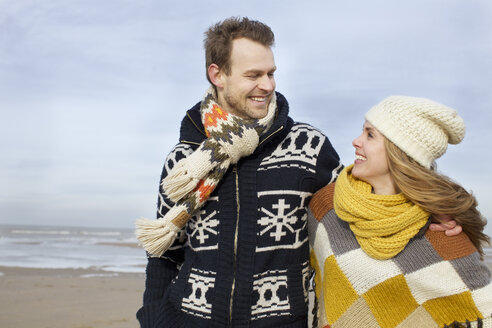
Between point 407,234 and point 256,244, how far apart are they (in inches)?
27.3

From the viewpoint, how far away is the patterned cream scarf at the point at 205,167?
240 cm

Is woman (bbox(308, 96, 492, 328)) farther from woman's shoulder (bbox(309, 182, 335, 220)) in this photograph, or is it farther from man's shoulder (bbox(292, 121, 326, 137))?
man's shoulder (bbox(292, 121, 326, 137))

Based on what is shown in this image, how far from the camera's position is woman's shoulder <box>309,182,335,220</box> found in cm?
239

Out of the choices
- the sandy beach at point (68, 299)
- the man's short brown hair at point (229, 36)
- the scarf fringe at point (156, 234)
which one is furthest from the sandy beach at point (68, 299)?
the man's short brown hair at point (229, 36)

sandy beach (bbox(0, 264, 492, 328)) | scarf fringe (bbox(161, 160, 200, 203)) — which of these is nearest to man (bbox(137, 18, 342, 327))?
scarf fringe (bbox(161, 160, 200, 203))

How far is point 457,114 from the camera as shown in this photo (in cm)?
217

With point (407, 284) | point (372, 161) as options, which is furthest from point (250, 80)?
point (407, 284)

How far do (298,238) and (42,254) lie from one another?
12.6 metres

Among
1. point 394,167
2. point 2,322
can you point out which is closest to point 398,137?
point 394,167

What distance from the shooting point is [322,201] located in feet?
7.92

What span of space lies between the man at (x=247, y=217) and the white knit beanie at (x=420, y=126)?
46 centimetres

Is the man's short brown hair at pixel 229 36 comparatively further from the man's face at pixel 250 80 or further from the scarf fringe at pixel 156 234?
the scarf fringe at pixel 156 234

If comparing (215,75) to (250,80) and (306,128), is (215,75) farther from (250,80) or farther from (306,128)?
(306,128)

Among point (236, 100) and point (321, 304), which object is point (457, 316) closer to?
point (321, 304)
